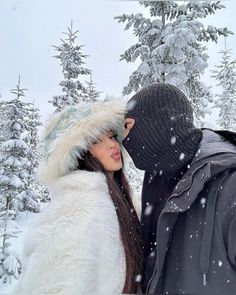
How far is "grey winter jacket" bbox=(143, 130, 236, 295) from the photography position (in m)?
1.82

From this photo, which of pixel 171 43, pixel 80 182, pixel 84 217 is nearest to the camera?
pixel 84 217

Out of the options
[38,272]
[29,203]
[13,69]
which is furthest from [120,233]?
[29,203]

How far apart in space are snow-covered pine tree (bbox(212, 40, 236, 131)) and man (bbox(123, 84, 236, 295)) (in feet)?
69.2

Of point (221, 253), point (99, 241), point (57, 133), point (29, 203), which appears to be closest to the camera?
point (221, 253)

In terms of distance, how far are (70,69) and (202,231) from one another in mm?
14051

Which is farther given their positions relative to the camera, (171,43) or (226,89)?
(226,89)

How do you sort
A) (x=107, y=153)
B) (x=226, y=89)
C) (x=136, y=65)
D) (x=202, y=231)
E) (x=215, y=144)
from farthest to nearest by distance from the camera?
(x=226, y=89) → (x=136, y=65) → (x=107, y=153) → (x=215, y=144) → (x=202, y=231)

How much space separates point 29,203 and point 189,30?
13665mm

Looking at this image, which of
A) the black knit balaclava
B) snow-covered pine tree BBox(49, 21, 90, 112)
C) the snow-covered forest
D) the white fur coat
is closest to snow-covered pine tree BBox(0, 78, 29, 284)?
the snow-covered forest

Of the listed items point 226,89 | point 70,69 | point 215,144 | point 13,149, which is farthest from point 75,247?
point 226,89

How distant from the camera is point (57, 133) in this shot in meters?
3.06

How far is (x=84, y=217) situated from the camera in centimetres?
252

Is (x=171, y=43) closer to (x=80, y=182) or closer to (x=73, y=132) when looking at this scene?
(x=73, y=132)

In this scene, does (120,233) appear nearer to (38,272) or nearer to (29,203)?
(38,272)
